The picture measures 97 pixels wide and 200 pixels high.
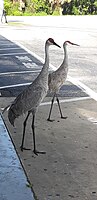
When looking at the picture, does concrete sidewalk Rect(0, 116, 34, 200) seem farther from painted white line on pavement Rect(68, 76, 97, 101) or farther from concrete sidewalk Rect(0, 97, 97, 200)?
painted white line on pavement Rect(68, 76, 97, 101)

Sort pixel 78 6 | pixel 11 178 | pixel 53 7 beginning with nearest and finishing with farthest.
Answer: pixel 11 178, pixel 53 7, pixel 78 6

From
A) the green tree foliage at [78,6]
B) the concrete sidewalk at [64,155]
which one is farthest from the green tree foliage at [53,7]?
the concrete sidewalk at [64,155]

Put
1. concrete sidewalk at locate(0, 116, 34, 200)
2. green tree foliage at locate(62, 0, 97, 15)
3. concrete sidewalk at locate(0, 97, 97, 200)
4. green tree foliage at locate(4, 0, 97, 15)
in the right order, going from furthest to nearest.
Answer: green tree foliage at locate(62, 0, 97, 15)
green tree foliage at locate(4, 0, 97, 15)
concrete sidewalk at locate(0, 97, 97, 200)
concrete sidewalk at locate(0, 116, 34, 200)

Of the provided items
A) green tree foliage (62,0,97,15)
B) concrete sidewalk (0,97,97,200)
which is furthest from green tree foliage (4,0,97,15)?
concrete sidewalk (0,97,97,200)

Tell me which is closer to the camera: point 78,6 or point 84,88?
point 84,88

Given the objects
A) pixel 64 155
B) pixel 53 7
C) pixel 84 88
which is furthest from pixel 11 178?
pixel 53 7

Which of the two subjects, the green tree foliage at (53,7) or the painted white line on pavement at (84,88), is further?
the green tree foliage at (53,7)

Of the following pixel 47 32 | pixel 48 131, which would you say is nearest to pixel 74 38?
pixel 47 32

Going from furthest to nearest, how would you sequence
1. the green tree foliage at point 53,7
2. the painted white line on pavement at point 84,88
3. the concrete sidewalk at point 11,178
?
the green tree foliage at point 53,7 → the painted white line on pavement at point 84,88 → the concrete sidewalk at point 11,178

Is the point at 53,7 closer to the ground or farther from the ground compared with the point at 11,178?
closer to the ground

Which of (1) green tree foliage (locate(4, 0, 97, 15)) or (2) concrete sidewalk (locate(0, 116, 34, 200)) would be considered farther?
(1) green tree foliage (locate(4, 0, 97, 15))

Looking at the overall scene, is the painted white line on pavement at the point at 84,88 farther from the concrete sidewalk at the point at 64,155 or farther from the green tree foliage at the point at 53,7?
the green tree foliage at the point at 53,7

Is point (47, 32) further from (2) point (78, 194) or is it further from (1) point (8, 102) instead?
(2) point (78, 194)

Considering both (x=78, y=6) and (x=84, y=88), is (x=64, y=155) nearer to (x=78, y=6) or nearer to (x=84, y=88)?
(x=84, y=88)
